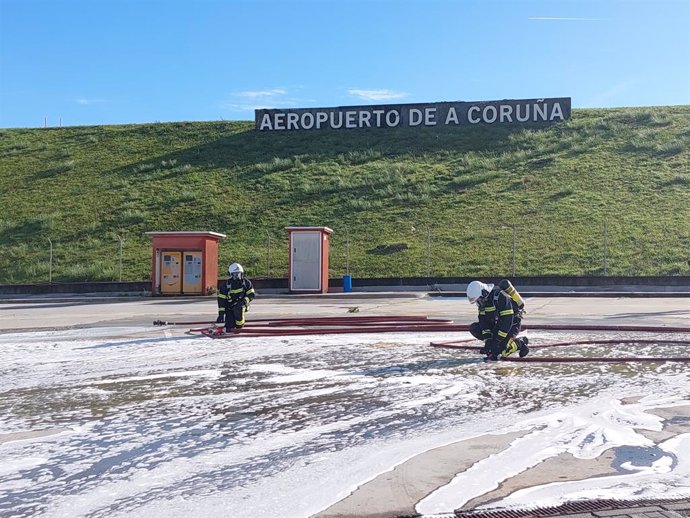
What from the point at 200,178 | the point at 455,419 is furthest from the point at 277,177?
the point at 455,419

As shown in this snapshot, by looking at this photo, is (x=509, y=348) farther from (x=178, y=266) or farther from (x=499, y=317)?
(x=178, y=266)

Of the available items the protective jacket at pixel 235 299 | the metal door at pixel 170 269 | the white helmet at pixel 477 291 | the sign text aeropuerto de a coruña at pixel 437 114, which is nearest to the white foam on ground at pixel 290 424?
the white helmet at pixel 477 291

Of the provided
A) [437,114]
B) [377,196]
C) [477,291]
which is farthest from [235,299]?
[437,114]

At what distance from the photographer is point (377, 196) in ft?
132

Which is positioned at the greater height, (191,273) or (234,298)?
(191,273)

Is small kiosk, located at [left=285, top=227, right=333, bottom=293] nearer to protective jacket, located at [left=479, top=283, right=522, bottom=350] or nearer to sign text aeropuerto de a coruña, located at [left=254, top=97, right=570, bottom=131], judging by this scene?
protective jacket, located at [left=479, top=283, right=522, bottom=350]

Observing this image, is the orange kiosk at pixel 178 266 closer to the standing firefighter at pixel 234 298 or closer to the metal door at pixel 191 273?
the metal door at pixel 191 273

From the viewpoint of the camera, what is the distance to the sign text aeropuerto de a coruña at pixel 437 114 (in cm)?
5059

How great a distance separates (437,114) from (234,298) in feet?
129

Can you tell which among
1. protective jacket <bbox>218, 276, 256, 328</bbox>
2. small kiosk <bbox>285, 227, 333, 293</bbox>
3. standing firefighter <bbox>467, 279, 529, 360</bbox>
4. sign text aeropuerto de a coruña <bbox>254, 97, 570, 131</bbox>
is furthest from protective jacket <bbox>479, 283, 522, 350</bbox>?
sign text aeropuerto de a coruña <bbox>254, 97, 570, 131</bbox>

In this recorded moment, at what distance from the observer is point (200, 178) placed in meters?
45.6

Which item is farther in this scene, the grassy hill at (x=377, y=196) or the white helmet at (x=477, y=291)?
the grassy hill at (x=377, y=196)

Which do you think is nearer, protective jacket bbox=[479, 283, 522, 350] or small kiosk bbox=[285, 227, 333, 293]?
protective jacket bbox=[479, 283, 522, 350]

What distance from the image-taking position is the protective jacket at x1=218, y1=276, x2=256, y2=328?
46.1 ft
